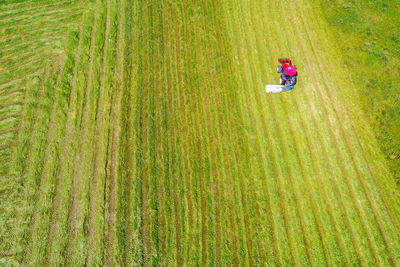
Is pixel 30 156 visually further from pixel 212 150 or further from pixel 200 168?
pixel 212 150

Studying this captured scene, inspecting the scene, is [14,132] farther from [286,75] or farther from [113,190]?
[286,75]

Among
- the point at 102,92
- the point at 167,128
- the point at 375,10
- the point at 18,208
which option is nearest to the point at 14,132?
the point at 18,208

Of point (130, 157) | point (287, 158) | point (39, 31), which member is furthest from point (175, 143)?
point (39, 31)

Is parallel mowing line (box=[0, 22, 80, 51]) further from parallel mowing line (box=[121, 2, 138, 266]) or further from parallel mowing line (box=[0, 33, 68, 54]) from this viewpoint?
parallel mowing line (box=[121, 2, 138, 266])

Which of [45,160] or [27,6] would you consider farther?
[27,6]

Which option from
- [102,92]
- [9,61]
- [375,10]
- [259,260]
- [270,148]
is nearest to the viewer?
[259,260]
